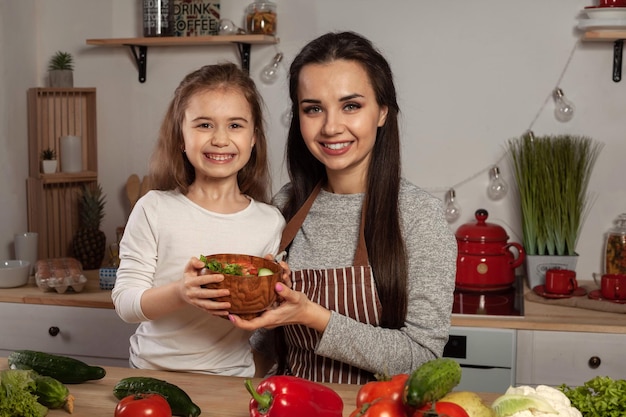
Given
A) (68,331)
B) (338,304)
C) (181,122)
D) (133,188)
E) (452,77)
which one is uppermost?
(452,77)

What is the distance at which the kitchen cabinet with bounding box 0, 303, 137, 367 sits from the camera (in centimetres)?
285

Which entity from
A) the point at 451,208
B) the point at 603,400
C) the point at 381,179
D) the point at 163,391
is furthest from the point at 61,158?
the point at 603,400

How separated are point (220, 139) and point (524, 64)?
169cm

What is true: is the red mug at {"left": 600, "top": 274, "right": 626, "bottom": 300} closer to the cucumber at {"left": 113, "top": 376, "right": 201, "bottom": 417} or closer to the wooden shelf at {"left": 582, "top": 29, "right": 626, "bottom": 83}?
the wooden shelf at {"left": 582, "top": 29, "right": 626, "bottom": 83}

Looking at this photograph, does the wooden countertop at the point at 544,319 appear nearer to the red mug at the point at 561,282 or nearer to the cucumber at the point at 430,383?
the red mug at the point at 561,282

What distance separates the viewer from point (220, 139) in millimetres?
1826

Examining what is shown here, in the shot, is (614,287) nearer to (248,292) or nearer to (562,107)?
(562,107)

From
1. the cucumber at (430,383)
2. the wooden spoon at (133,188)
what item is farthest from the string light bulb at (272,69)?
the cucumber at (430,383)

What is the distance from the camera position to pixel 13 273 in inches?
116

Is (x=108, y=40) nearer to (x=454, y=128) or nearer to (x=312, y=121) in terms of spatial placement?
(x=454, y=128)

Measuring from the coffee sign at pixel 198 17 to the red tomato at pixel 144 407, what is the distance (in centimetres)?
217

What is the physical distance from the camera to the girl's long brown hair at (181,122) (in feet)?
6.22

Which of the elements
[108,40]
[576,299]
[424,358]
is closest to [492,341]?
[576,299]

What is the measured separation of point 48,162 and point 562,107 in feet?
6.36
